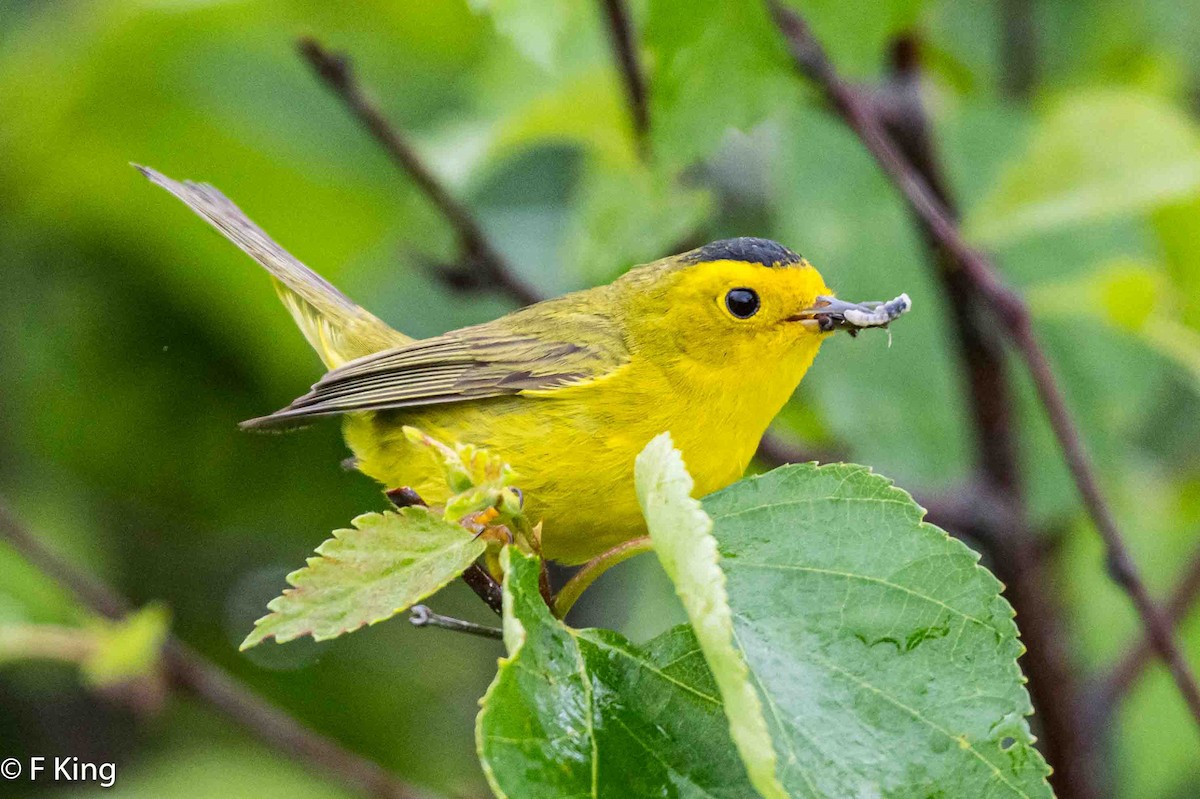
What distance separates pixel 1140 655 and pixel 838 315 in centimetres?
164

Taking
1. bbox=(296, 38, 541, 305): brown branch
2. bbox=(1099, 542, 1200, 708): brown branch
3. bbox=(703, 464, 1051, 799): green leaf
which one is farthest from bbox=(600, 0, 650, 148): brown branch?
bbox=(1099, 542, 1200, 708): brown branch

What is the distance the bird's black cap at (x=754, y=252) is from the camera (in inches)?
110

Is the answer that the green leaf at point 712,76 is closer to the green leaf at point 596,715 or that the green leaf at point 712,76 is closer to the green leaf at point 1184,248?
the green leaf at point 1184,248

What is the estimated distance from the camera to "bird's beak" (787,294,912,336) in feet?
8.34

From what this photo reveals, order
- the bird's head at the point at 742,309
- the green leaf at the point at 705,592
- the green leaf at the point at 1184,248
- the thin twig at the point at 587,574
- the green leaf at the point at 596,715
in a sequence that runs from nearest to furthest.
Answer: the green leaf at the point at 705,592 → the green leaf at the point at 596,715 → the thin twig at the point at 587,574 → the bird's head at the point at 742,309 → the green leaf at the point at 1184,248

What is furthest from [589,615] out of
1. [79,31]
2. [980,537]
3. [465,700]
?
[79,31]

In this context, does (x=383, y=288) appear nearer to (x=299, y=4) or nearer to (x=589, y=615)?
(x=299, y=4)

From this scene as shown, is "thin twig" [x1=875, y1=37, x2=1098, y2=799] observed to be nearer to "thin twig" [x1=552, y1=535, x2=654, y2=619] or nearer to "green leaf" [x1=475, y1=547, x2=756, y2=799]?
"thin twig" [x1=552, y1=535, x2=654, y2=619]

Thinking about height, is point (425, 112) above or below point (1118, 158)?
above

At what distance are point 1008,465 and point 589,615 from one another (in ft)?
6.29

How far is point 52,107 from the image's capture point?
14.1 ft

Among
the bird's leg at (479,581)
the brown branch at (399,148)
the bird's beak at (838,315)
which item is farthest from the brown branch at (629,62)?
the bird's leg at (479,581)

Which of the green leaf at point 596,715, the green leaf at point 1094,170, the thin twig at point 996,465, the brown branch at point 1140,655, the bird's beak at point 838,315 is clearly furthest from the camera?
the brown branch at point 1140,655

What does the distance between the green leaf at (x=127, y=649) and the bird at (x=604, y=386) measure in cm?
71
